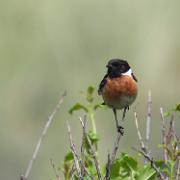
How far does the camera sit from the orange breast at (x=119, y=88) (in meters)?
5.47

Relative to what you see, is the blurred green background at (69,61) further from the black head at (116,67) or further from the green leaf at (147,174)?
the green leaf at (147,174)

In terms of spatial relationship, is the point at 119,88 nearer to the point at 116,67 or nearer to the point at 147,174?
the point at 116,67

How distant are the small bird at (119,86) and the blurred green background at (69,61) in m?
6.12

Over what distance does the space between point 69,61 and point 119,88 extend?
925 cm

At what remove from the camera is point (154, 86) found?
561 inches

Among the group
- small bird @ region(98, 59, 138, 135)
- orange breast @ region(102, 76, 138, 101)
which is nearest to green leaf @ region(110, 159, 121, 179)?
small bird @ region(98, 59, 138, 135)

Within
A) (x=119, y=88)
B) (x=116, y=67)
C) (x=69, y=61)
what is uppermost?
(x=116, y=67)

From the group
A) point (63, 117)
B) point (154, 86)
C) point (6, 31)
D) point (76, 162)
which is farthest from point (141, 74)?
point (76, 162)

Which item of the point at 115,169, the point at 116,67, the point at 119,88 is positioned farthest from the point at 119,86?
the point at 115,169

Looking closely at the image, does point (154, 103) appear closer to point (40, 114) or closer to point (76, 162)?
point (40, 114)

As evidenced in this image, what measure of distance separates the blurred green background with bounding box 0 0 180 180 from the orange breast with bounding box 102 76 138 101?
6.17 meters

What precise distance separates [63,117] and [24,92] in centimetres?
109

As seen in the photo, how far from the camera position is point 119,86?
5.64 meters

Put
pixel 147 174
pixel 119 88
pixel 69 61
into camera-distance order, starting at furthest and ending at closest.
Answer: pixel 69 61 → pixel 119 88 → pixel 147 174
